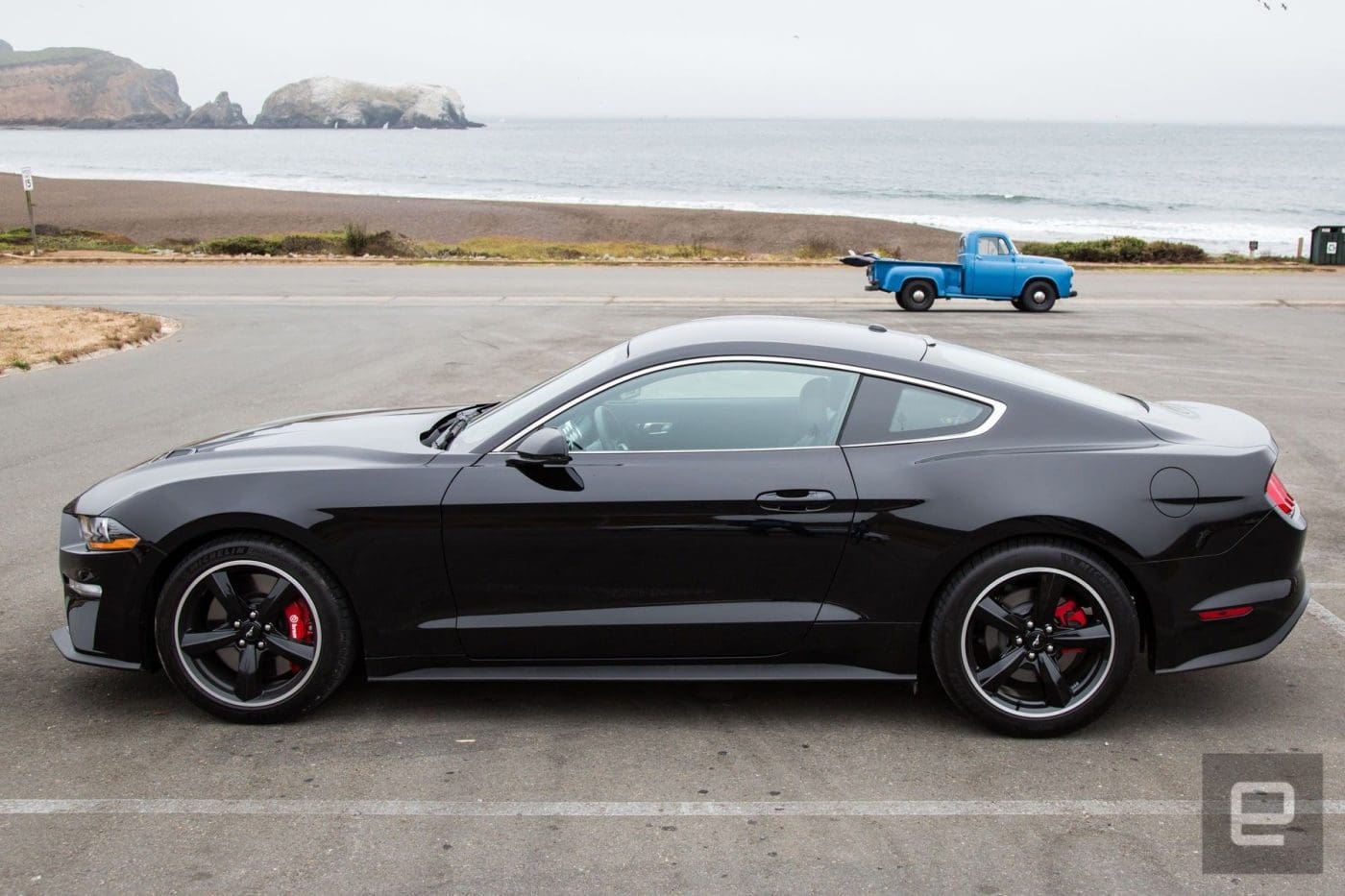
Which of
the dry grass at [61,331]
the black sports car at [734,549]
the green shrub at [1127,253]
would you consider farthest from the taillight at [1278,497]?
the green shrub at [1127,253]

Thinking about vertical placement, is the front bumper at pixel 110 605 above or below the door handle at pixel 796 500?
below

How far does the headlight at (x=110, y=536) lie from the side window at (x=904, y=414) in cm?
269

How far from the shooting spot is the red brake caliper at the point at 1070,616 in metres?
4.79

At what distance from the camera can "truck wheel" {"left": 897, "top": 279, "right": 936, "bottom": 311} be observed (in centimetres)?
2186

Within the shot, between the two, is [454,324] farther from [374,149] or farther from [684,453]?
[374,149]

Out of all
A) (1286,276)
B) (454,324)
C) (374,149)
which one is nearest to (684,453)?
(454,324)

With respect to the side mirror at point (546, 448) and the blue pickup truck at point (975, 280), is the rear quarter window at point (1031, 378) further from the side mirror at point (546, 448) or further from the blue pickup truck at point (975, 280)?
the blue pickup truck at point (975, 280)

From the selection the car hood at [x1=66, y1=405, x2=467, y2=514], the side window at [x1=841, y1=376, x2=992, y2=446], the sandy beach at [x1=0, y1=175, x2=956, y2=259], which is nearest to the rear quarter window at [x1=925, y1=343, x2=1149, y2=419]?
the side window at [x1=841, y1=376, x2=992, y2=446]

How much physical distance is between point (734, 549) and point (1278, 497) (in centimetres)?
206

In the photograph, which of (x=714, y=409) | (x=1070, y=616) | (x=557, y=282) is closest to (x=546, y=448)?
(x=714, y=409)

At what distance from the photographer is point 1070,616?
189 inches

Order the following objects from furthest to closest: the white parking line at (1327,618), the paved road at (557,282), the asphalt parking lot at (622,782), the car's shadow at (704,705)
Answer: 1. the paved road at (557,282)
2. the white parking line at (1327,618)
3. the car's shadow at (704,705)
4. the asphalt parking lot at (622,782)

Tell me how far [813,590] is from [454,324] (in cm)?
1460

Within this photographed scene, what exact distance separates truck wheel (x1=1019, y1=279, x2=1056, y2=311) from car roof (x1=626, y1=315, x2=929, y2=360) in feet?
56.1
